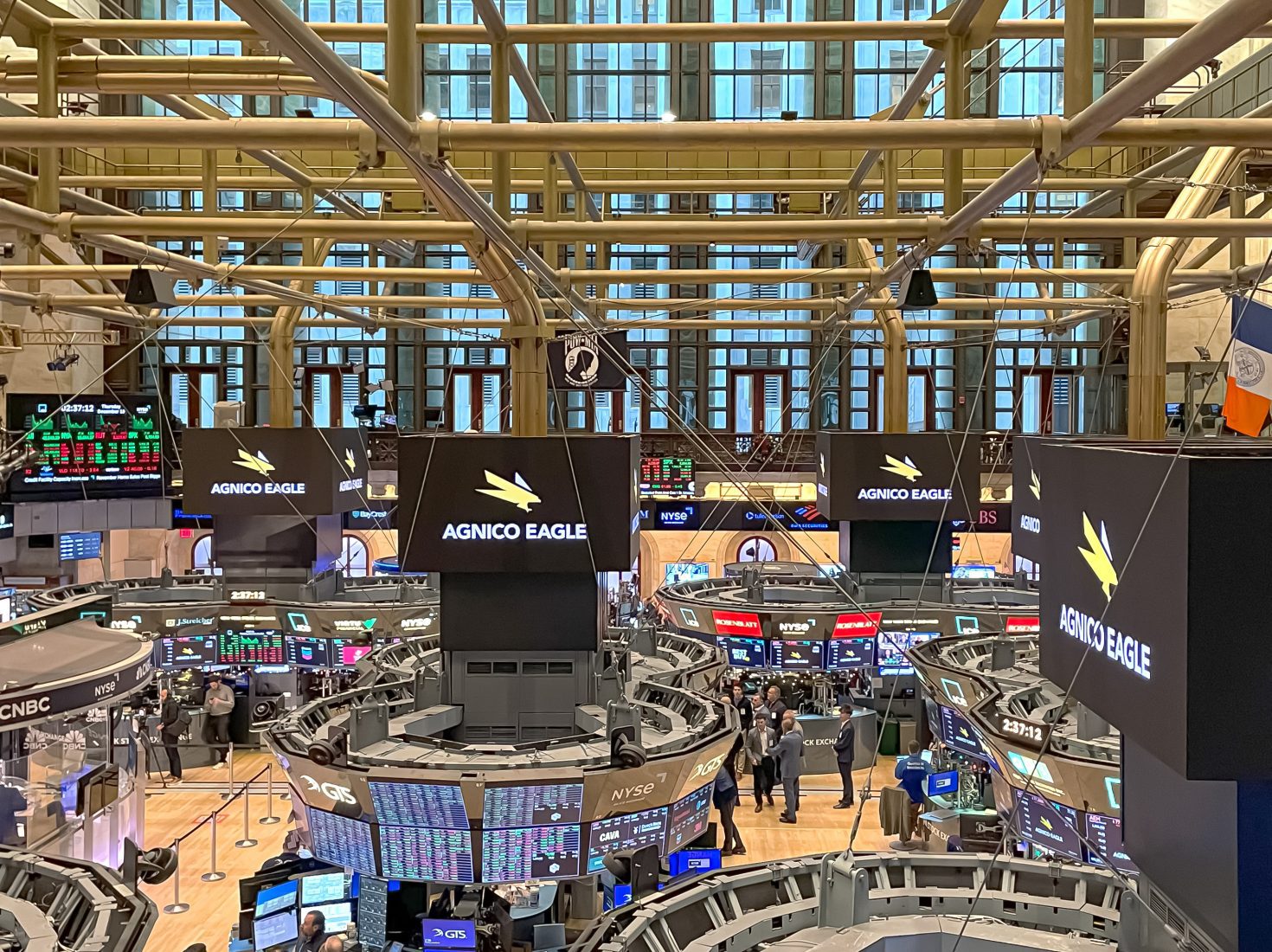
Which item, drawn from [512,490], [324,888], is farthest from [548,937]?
[512,490]

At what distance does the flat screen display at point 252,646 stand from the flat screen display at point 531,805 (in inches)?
417

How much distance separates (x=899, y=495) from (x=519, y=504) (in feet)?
25.5

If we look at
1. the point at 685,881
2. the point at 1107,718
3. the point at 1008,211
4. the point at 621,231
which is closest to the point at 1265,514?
the point at 1107,718

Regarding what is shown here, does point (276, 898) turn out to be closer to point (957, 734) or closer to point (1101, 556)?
point (957, 734)

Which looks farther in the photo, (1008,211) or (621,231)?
(1008,211)

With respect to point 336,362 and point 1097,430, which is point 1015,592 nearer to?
point 1097,430

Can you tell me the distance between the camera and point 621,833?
30.7 feet

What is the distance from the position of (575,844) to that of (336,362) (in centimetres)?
2272

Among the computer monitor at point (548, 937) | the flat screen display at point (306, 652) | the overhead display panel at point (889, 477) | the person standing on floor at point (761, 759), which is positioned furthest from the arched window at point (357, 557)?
the computer monitor at point (548, 937)

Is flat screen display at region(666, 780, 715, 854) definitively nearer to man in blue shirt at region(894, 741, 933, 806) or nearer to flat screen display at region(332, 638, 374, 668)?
man in blue shirt at region(894, 741, 933, 806)

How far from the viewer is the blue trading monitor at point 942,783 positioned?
Result: 12.9m

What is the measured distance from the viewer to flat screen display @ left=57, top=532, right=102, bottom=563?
24.7m

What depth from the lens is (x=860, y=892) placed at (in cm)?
564

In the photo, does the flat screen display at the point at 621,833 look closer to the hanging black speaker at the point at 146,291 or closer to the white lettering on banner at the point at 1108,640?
the white lettering on banner at the point at 1108,640
